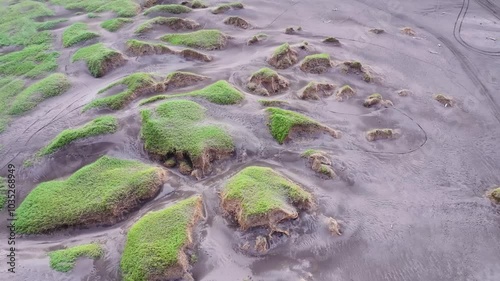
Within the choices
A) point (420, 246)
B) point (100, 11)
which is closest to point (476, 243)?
point (420, 246)

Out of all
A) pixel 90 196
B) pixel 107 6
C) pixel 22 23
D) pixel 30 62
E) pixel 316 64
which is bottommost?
pixel 316 64

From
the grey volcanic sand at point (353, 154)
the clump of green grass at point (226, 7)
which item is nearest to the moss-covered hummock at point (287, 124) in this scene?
the grey volcanic sand at point (353, 154)

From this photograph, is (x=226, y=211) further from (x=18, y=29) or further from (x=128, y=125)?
(x=18, y=29)

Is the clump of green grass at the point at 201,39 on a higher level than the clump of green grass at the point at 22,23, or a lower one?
lower

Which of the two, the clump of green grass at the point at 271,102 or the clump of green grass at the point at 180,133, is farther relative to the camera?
the clump of green grass at the point at 271,102

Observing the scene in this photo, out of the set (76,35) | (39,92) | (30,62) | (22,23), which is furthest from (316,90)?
(22,23)

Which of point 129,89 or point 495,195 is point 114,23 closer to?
point 129,89

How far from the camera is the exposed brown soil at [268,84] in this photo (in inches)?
582

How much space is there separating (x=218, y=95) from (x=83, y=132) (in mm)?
4406

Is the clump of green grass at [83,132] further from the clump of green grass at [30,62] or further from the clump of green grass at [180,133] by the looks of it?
the clump of green grass at [30,62]

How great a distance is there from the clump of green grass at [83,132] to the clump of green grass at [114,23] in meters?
7.48

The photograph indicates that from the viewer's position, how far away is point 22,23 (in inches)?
808

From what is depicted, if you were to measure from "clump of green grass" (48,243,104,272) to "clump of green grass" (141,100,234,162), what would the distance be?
10.9 ft

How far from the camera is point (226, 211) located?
34.7ft
